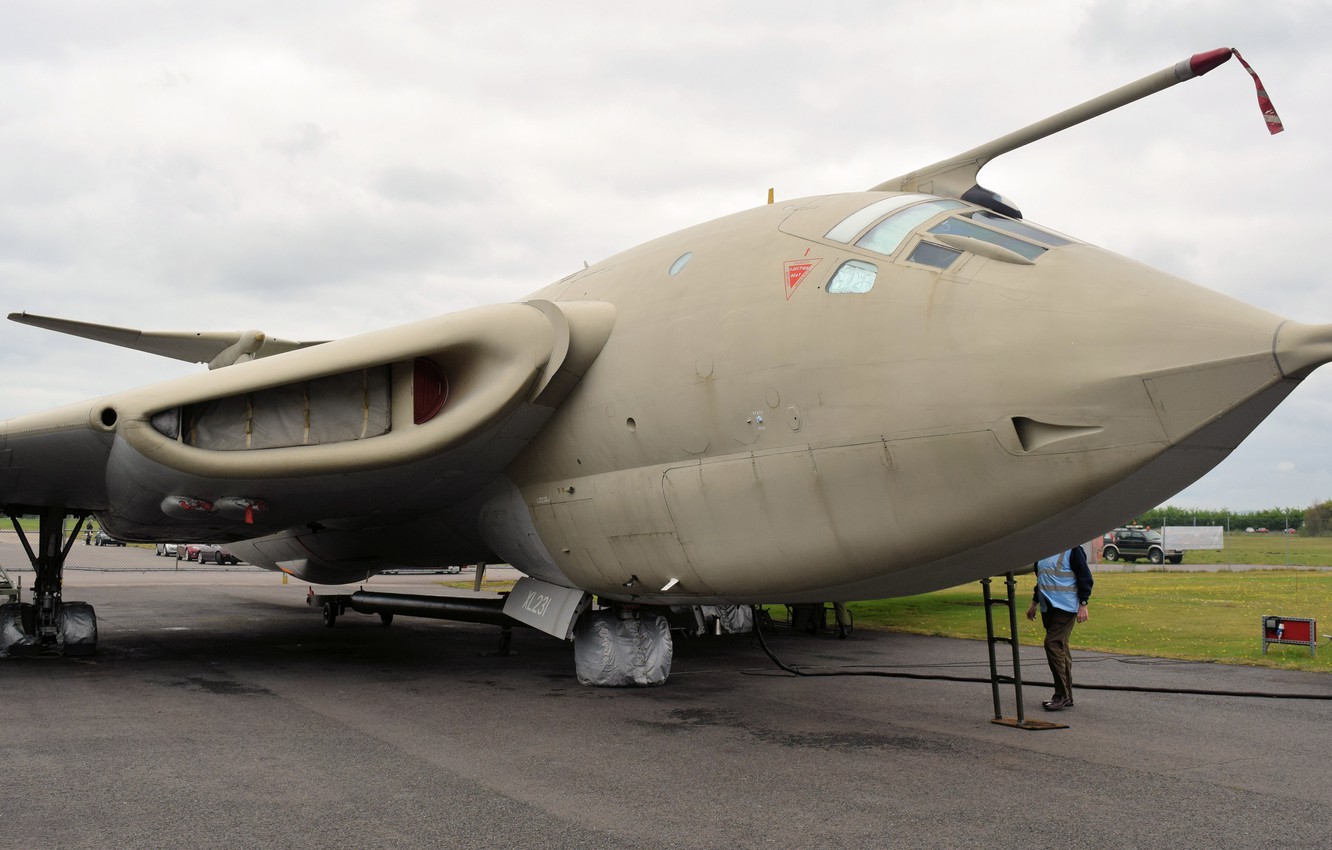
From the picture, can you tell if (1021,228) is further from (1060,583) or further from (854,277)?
(1060,583)

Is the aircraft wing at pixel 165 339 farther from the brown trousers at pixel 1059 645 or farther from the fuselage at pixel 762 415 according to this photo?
the brown trousers at pixel 1059 645

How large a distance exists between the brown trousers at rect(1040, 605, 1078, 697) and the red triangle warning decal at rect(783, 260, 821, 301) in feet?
13.0

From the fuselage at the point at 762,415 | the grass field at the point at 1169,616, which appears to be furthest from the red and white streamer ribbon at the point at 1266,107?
the grass field at the point at 1169,616


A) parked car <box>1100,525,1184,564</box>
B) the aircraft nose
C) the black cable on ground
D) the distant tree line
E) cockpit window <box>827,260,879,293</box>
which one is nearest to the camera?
the aircraft nose

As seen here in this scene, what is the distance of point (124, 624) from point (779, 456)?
14.4 meters

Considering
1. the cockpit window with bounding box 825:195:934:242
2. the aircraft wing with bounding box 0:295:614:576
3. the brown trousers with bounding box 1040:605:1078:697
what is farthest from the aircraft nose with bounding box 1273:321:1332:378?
the aircraft wing with bounding box 0:295:614:576

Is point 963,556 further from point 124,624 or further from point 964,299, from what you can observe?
point 124,624

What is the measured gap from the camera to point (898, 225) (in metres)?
7.58

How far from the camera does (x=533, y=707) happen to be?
29.2 feet

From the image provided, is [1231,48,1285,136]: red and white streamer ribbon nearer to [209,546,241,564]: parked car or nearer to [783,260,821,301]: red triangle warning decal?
[783,260,821,301]: red triangle warning decal

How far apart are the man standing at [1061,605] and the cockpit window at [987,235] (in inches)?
129

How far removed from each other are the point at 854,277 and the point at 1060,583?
3.73m

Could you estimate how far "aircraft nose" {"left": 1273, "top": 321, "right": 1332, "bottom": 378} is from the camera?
5.46 meters

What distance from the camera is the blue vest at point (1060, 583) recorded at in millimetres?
9031
